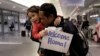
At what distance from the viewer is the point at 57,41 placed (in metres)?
2.56

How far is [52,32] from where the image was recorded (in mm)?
2570

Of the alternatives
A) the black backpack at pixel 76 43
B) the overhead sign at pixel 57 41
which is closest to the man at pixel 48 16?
the overhead sign at pixel 57 41

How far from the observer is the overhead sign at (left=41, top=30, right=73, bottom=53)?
8.19 ft

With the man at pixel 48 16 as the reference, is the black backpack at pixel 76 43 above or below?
below

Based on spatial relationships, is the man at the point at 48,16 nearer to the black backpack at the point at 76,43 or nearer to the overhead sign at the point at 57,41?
the overhead sign at the point at 57,41

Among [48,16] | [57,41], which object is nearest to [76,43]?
[57,41]

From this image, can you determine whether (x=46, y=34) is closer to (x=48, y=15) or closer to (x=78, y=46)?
(x=48, y=15)

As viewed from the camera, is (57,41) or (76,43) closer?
(76,43)

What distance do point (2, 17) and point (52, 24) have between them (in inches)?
1051

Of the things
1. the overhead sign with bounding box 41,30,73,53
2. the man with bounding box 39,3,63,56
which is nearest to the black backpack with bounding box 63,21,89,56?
the overhead sign with bounding box 41,30,73,53

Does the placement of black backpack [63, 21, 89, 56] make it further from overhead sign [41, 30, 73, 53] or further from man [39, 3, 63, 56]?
man [39, 3, 63, 56]

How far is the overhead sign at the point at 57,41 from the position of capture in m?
2.50

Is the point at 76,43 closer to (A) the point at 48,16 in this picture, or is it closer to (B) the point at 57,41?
(B) the point at 57,41

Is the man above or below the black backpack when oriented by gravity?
above
